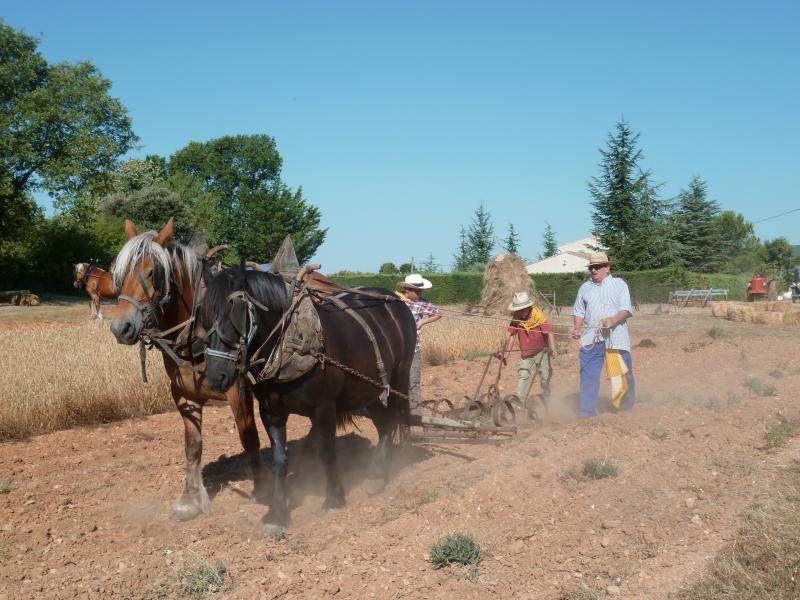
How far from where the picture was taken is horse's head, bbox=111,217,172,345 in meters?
4.96

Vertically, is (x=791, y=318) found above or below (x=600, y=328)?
below

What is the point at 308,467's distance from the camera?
7.20m

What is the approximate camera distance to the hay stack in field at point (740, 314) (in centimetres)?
2301

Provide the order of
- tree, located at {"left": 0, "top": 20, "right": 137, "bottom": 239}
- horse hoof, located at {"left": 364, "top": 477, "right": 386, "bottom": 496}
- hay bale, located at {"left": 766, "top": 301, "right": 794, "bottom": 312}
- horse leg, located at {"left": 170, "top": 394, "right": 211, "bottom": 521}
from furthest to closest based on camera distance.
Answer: tree, located at {"left": 0, "top": 20, "right": 137, "bottom": 239} < hay bale, located at {"left": 766, "top": 301, "right": 794, "bottom": 312} < horse hoof, located at {"left": 364, "top": 477, "right": 386, "bottom": 496} < horse leg, located at {"left": 170, "top": 394, "right": 211, "bottom": 521}

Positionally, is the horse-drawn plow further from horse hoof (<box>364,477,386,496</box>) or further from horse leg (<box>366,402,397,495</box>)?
horse hoof (<box>364,477,386,496</box>)

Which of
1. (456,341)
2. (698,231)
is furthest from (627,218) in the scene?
Result: (456,341)

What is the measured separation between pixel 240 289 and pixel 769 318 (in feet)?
71.9

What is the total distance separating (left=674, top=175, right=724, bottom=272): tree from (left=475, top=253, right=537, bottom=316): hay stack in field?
1036 inches

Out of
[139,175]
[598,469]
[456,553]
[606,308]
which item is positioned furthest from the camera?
[139,175]

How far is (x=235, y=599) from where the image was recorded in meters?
4.14

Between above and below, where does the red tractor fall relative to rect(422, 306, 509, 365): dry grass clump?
above

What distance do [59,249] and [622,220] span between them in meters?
35.0

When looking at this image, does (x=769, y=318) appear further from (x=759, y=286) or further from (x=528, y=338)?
(x=528, y=338)

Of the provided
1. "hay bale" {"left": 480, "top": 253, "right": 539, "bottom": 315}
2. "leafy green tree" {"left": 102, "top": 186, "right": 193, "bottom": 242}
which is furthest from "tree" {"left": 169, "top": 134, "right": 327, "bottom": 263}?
"hay bale" {"left": 480, "top": 253, "right": 539, "bottom": 315}
